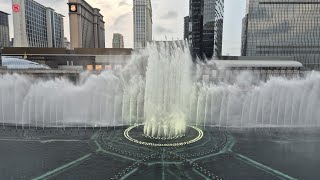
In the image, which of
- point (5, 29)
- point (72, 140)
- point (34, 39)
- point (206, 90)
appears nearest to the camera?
point (72, 140)

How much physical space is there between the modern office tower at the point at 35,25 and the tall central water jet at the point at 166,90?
5175 inches

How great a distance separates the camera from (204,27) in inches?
5069

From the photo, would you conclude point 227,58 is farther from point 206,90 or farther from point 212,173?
point 212,173

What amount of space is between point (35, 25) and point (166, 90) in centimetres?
15117

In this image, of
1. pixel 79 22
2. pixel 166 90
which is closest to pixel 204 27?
pixel 79 22

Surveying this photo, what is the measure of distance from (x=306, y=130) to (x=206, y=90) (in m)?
15.3

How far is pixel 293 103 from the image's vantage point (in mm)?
31812

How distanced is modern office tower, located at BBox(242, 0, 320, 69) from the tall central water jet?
92.4 metres

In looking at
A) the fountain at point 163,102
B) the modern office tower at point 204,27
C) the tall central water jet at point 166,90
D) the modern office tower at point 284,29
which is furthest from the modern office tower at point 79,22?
the tall central water jet at point 166,90

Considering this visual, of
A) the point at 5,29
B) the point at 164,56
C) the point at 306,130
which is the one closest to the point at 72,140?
the point at 164,56

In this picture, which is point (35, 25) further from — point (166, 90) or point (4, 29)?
point (166, 90)

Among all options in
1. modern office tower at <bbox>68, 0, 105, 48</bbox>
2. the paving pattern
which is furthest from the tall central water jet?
modern office tower at <bbox>68, 0, 105, 48</bbox>

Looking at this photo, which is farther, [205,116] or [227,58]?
[227,58]

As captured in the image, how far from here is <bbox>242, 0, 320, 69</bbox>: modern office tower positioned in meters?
106
